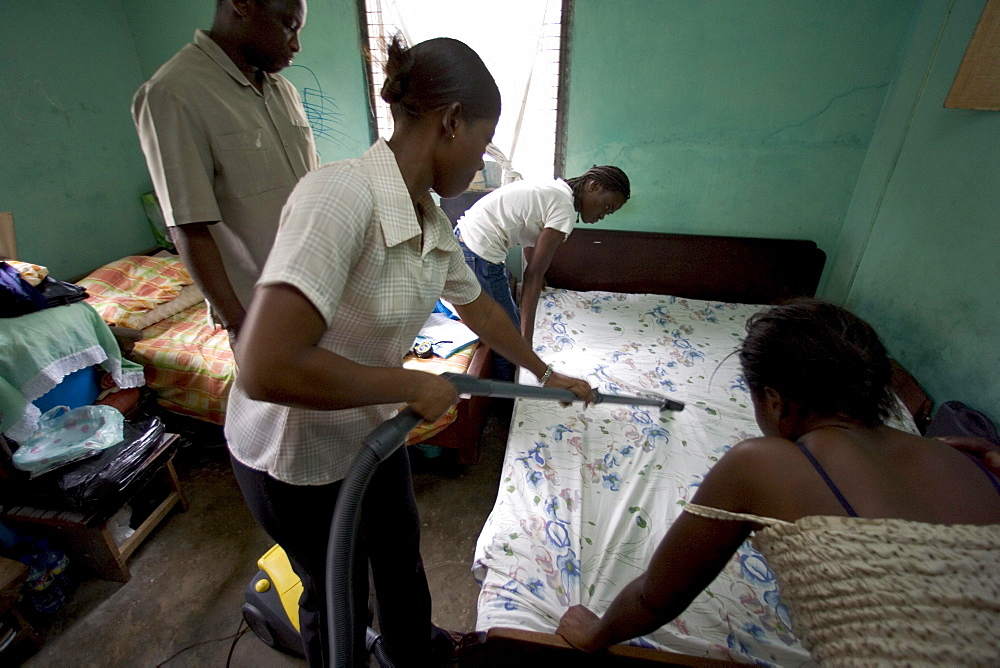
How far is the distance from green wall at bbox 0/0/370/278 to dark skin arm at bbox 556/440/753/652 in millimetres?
3036

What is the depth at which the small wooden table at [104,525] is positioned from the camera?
5.27ft

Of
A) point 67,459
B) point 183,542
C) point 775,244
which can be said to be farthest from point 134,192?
point 775,244

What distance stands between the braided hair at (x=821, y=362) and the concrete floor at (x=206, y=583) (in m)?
1.39

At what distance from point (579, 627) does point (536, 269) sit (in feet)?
4.69

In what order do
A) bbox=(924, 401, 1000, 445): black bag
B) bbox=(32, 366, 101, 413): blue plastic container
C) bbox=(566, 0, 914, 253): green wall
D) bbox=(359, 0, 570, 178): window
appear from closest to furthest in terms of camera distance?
bbox=(924, 401, 1000, 445): black bag → bbox=(32, 366, 101, 413): blue plastic container → bbox=(566, 0, 914, 253): green wall → bbox=(359, 0, 570, 178): window

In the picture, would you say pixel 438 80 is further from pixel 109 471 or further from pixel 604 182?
pixel 109 471

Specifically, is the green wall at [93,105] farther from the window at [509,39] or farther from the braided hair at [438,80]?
the braided hair at [438,80]

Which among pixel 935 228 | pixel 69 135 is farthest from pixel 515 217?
pixel 69 135

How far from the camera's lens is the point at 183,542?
191cm

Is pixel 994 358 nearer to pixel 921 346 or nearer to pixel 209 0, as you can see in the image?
pixel 921 346

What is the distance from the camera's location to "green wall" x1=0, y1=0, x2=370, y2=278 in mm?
2281

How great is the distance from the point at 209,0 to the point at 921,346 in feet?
14.0

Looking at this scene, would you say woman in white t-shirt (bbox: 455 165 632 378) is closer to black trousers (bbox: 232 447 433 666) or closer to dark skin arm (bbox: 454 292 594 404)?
dark skin arm (bbox: 454 292 594 404)

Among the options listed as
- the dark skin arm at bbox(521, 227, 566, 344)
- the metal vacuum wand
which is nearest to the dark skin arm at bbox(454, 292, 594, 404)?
the metal vacuum wand
